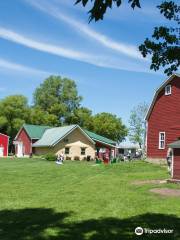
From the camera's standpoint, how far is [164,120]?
4019 cm

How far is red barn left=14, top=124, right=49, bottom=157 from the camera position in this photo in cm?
6800

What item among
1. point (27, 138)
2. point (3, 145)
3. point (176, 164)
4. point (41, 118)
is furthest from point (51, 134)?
point (176, 164)

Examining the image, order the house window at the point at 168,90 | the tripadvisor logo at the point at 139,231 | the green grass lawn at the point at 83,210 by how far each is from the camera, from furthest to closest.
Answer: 1. the house window at the point at 168,90
2. the green grass lawn at the point at 83,210
3. the tripadvisor logo at the point at 139,231

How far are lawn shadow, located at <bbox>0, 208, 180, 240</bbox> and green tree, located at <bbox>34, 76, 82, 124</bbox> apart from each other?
3242 inches

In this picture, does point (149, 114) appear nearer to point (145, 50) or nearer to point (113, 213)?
point (113, 213)

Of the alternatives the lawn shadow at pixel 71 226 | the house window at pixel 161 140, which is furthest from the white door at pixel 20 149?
the lawn shadow at pixel 71 226

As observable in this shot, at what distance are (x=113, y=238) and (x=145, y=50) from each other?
4.84m

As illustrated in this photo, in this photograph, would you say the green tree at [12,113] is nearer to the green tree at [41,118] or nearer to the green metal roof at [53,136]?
the green tree at [41,118]

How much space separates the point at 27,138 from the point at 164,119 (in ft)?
110

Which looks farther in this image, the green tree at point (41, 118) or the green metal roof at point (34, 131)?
the green tree at point (41, 118)

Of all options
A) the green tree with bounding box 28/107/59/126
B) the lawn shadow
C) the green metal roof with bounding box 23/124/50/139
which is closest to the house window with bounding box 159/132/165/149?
the lawn shadow

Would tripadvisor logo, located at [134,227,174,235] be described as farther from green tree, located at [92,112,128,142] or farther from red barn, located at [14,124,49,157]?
green tree, located at [92,112,128,142]

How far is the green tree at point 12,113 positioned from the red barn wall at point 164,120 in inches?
1983

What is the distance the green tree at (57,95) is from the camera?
98500mm
